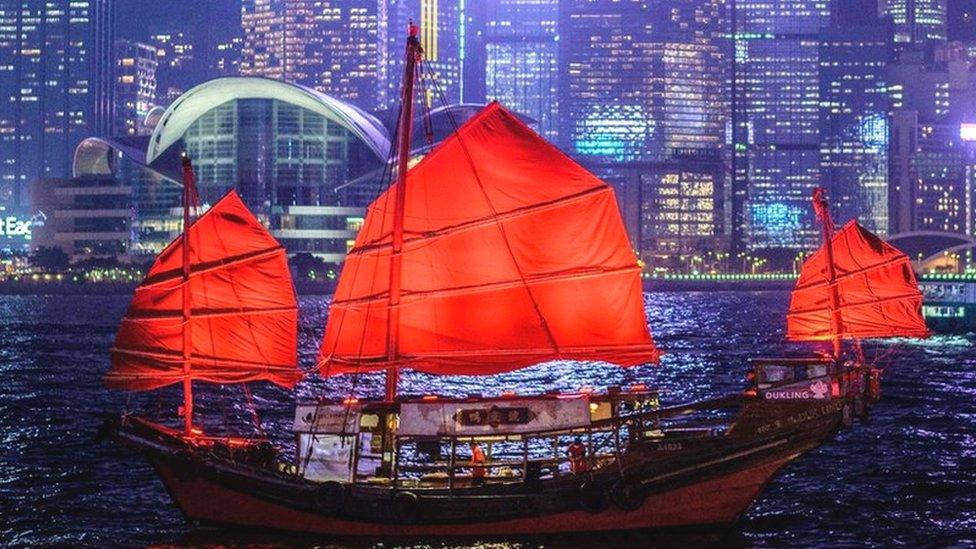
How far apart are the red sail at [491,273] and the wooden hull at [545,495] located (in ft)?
11.8

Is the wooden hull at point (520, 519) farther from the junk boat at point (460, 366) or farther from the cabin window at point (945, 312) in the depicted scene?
the cabin window at point (945, 312)

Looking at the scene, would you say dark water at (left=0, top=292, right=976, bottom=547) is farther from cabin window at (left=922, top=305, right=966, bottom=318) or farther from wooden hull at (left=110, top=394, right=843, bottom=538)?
cabin window at (left=922, top=305, right=966, bottom=318)

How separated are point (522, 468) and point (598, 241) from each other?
19.7ft

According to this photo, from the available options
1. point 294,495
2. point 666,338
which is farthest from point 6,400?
point 666,338

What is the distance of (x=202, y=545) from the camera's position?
35.2 meters

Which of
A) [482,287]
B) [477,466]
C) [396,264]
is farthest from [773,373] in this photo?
[396,264]

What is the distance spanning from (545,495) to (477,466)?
4.98 feet

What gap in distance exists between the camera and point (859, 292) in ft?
181

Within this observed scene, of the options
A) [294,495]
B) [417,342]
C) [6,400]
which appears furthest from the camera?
[6,400]

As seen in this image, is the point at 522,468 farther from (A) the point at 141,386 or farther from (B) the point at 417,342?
(A) the point at 141,386

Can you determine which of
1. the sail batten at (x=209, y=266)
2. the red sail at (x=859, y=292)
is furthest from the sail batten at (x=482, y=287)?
the red sail at (x=859, y=292)

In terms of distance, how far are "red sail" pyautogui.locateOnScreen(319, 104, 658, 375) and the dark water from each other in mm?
4921

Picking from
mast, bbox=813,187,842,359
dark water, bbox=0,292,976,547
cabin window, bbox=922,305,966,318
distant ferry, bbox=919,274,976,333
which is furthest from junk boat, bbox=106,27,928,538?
cabin window, bbox=922,305,966,318

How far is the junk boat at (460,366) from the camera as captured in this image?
3478 cm
